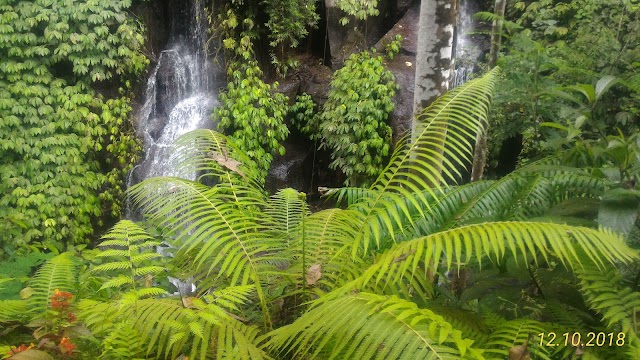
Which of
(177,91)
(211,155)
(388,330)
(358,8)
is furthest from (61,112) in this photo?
(388,330)

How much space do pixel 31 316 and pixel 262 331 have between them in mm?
894

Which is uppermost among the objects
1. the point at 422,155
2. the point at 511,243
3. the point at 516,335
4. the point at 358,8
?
the point at 358,8

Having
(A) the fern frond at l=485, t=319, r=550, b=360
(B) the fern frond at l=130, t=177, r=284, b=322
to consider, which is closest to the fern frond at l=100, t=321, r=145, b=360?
(B) the fern frond at l=130, t=177, r=284, b=322

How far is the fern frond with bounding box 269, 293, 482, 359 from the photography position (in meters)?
1.29

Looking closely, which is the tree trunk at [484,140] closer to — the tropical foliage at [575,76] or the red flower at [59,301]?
the tropical foliage at [575,76]

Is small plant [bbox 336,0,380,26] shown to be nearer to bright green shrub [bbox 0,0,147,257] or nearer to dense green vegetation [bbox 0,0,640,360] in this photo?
bright green shrub [bbox 0,0,147,257]

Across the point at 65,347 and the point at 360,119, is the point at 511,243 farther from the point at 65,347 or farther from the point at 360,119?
the point at 360,119

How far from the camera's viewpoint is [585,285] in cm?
160

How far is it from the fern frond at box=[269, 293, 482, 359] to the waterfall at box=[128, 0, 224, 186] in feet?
22.7

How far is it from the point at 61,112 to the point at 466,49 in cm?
649

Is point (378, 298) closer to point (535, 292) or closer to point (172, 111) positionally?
point (535, 292)

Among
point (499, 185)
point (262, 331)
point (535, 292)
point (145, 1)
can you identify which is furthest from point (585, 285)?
point (145, 1)

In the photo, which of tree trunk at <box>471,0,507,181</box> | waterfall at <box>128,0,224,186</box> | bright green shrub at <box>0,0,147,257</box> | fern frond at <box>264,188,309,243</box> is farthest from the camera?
waterfall at <box>128,0,224,186</box>

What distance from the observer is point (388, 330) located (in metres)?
1.36
